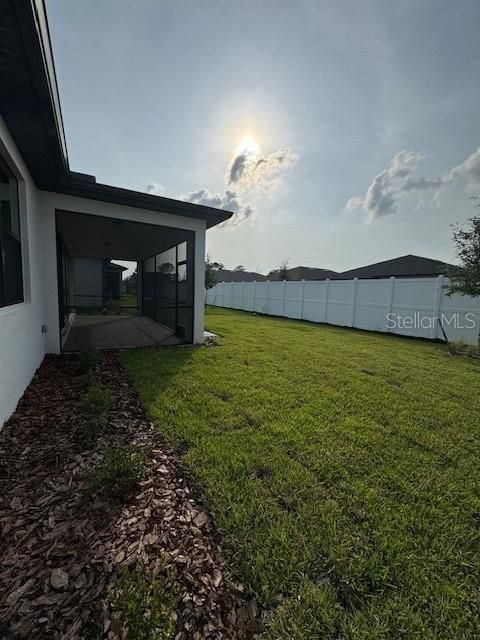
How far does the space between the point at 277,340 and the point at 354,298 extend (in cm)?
585

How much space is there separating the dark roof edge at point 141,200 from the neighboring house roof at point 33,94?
4.8 inches

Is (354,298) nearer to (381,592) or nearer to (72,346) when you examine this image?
(72,346)

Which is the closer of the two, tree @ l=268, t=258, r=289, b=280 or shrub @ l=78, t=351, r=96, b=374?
shrub @ l=78, t=351, r=96, b=374

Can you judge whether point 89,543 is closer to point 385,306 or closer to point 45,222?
point 45,222

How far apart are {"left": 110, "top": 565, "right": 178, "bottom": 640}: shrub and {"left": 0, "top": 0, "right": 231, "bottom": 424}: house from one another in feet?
7.87

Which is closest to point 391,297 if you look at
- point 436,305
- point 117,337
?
point 436,305

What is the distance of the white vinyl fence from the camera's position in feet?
29.5

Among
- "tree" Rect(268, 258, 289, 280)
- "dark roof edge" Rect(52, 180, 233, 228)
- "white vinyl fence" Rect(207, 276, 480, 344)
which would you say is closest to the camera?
"dark roof edge" Rect(52, 180, 233, 228)

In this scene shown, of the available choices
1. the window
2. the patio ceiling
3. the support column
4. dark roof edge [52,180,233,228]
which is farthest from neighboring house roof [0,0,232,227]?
the support column

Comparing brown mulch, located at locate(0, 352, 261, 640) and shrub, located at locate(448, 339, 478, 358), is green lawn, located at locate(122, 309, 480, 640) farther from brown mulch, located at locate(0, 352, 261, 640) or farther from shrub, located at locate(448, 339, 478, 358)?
shrub, located at locate(448, 339, 478, 358)

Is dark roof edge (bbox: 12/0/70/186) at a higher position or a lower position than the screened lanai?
higher

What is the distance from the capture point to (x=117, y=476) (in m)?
2.01

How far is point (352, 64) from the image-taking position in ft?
18.0

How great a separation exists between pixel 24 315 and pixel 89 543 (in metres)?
3.26
